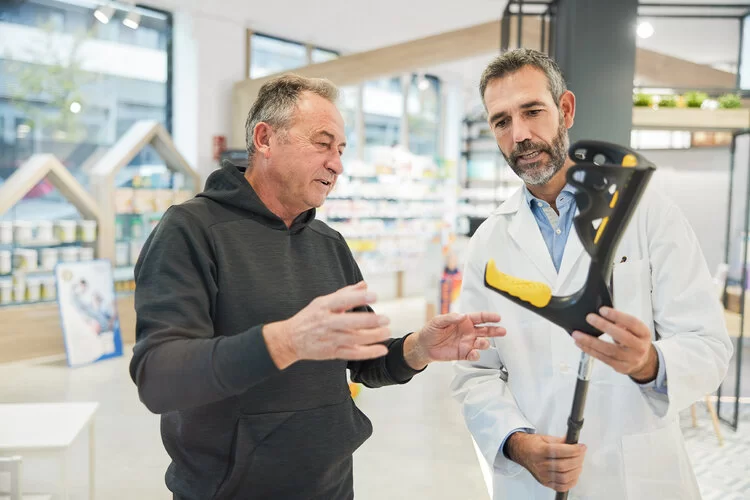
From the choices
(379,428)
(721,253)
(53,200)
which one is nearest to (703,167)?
(721,253)

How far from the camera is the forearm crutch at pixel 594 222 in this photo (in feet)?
2.88

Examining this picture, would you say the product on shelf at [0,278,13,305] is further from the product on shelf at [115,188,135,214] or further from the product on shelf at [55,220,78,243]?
the product on shelf at [115,188,135,214]

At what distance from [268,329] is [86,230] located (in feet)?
21.4

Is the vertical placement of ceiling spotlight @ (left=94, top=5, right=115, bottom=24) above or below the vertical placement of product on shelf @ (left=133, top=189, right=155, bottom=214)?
above

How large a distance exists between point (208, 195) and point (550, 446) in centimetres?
94

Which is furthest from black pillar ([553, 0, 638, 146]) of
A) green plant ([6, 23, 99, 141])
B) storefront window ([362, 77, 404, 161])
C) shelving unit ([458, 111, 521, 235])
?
shelving unit ([458, 111, 521, 235])

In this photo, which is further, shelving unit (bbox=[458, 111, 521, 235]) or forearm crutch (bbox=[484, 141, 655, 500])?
shelving unit (bbox=[458, 111, 521, 235])

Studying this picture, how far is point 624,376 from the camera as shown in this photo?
124 centimetres

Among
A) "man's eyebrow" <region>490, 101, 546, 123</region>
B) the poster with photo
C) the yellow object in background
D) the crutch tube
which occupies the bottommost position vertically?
the yellow object in background

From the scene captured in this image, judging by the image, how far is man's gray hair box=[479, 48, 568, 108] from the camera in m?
1.42

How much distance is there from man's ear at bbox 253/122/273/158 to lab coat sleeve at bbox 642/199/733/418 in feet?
2.94

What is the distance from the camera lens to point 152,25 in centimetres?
892

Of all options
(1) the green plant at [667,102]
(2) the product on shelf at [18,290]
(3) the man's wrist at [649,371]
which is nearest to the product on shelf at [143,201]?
(2) the product on shelf at [18,290]

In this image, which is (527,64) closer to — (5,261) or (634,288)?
(634,288)
